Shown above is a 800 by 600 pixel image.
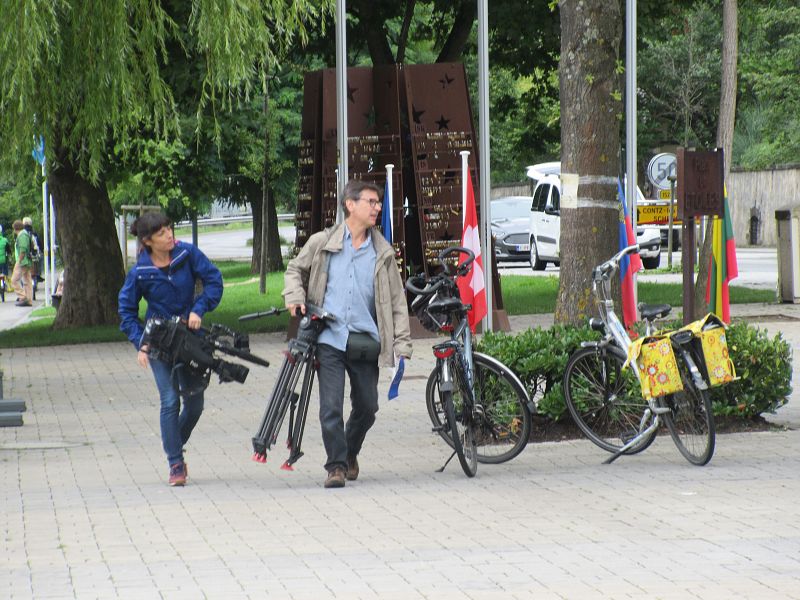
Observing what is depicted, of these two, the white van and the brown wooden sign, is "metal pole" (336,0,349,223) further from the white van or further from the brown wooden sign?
the white van

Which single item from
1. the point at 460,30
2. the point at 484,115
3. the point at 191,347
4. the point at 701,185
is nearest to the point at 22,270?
the point at 460,30

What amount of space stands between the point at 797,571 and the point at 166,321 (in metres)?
4.00

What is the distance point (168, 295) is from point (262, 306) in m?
17.1

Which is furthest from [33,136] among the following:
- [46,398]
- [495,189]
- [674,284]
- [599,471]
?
[495,189]

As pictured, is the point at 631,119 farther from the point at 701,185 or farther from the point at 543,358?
the point at 543,358

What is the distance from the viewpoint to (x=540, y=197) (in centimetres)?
3578

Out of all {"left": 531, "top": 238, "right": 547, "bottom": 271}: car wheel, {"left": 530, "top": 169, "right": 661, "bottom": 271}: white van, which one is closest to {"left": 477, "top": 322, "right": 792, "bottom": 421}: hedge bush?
{"left": 530, "top": 169, "right": 661, "bottom": 271}: white van

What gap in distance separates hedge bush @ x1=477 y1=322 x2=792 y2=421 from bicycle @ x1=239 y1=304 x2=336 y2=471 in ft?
5.69

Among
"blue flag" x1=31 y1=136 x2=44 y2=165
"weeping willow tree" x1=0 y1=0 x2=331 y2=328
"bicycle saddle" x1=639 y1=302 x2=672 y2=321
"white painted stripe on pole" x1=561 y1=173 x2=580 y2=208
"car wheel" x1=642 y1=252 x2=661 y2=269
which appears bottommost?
"car wheel" x1=642 y1=252 x2=661 y2=269

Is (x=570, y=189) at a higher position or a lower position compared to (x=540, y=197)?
higher

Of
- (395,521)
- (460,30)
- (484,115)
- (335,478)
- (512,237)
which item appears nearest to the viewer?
(395,521)

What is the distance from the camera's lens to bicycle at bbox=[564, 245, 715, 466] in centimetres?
893

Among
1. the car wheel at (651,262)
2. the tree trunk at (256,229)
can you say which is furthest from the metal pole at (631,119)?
the tree trunk at (256,229)

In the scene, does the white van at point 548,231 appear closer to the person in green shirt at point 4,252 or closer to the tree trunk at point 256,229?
the tree trunk at point 256,229
